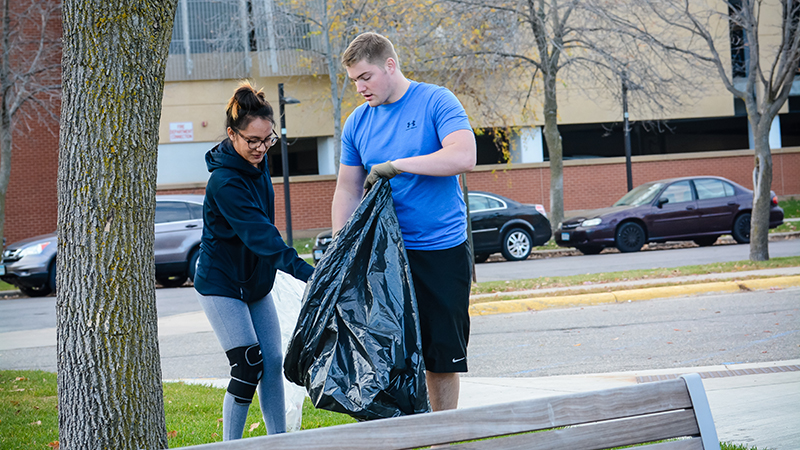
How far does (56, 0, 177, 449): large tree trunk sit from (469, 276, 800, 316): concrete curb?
7.15m

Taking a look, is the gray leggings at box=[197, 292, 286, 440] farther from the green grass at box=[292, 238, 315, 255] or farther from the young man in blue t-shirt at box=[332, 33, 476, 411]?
the green grass at box=[292, 238, 315, 255]

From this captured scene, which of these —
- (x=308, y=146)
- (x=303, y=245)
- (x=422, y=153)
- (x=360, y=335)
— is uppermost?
(x=308, y=146)

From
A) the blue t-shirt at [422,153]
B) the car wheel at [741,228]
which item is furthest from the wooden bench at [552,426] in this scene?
the car wheel at [741,228]

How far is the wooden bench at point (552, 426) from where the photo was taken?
1.82m

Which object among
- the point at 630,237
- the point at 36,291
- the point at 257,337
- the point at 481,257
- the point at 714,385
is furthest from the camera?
the point at 481,257

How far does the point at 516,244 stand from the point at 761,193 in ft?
18.5

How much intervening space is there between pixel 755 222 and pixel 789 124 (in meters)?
20.6

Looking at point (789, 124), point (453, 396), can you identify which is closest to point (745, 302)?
point (453, 396)

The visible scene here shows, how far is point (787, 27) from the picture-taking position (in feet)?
39.1

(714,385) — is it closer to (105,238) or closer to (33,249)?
(105,238)

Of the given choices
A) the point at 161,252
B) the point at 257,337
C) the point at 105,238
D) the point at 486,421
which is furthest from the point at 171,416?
the point at 161,252

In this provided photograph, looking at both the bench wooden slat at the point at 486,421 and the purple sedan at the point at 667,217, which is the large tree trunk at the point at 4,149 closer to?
the purple sedan at the point at 667,217

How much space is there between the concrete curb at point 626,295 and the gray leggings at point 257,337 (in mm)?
6440

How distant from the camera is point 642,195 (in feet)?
58.1
